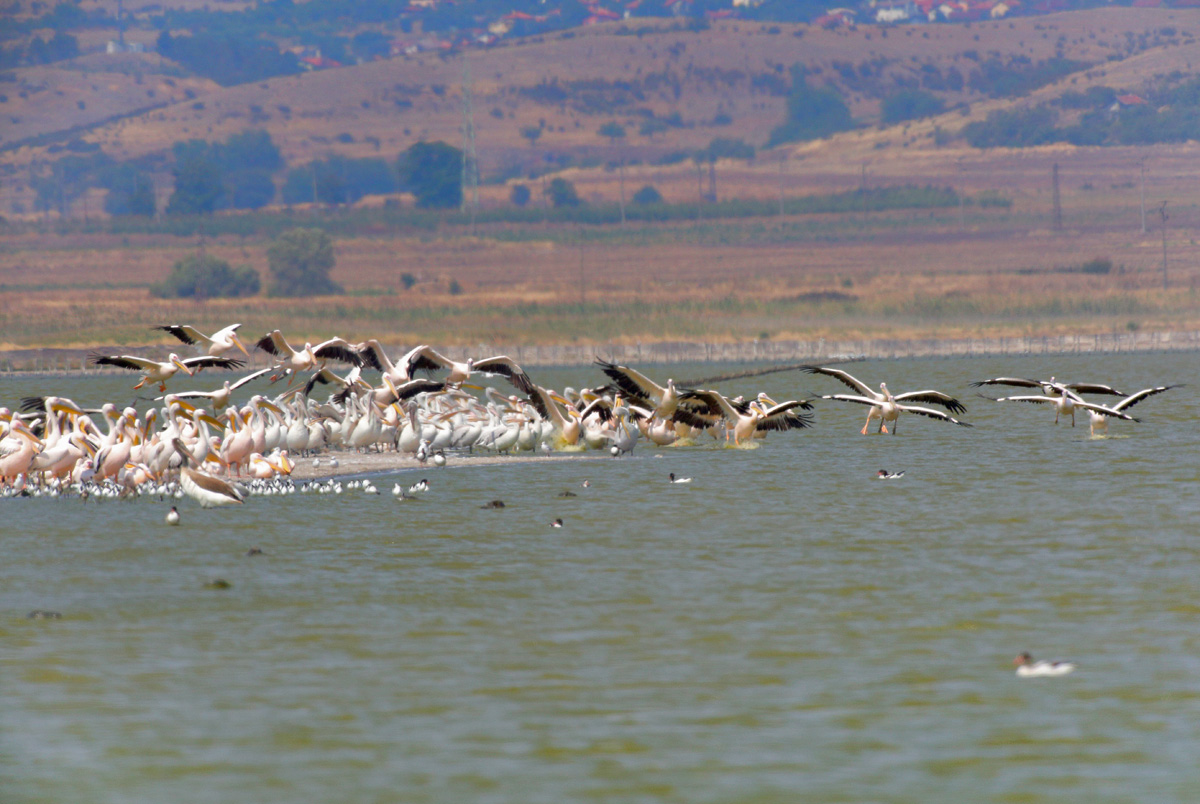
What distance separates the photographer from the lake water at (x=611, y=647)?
975 centimetres

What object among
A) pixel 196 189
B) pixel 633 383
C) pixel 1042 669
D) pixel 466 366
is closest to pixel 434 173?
pixel 196 189

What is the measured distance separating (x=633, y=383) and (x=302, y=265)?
91.5 m

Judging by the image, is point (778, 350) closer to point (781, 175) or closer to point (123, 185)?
point (781, 175)

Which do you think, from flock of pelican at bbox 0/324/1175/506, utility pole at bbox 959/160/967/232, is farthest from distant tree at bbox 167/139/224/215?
flock of pelican at bbox 0/324/1175/506

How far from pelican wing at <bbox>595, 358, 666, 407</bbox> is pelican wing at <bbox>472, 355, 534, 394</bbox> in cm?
139

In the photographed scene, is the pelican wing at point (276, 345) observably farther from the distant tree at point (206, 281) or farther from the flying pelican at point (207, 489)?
the distant tree at point (206, 281)

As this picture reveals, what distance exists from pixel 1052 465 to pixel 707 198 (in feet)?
425

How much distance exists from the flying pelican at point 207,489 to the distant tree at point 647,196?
138210 millimetres

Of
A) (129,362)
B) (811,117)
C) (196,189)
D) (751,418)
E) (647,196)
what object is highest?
(811,117)

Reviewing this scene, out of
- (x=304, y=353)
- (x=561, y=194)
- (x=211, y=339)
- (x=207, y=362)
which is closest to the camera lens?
(x=211, y=339)

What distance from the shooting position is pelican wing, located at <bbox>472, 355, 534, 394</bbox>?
84.9ft

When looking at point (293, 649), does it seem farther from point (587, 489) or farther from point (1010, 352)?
point (1010, 352)

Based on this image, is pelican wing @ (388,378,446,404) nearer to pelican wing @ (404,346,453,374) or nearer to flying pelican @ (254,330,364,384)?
pelican wing @ (404,346,453,374)

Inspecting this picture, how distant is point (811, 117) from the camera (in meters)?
195
